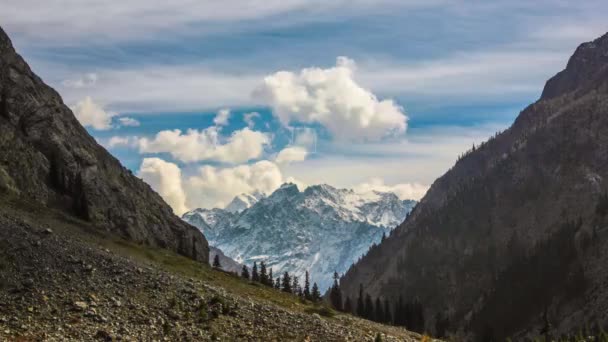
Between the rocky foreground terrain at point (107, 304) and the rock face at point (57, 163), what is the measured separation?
133 ft

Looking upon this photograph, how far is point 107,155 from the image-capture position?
598ft

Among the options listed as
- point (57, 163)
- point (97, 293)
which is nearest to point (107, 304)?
point (97, 293)

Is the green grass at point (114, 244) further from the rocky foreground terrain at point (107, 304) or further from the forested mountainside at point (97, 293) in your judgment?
the rocky foreground terrain at point (107, 304)

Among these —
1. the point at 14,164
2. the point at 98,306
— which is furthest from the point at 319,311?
the point at 14,164

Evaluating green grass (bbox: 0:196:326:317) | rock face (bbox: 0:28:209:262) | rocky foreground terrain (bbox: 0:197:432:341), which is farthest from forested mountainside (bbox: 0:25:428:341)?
rock face (bbox: 0:28:209:262)

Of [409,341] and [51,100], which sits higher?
[51,100]

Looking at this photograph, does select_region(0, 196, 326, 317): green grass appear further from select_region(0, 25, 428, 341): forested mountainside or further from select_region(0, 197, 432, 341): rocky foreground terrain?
select_region(0, 197, 432, 341): rocky foreground terrain

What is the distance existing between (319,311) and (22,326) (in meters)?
48.6

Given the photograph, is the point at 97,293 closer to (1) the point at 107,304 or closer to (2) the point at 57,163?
(1) the point at 107,304

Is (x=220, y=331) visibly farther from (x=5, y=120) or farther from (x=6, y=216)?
(x=5, y=120)

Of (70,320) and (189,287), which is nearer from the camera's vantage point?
(70,320)

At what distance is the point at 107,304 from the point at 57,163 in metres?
83.2

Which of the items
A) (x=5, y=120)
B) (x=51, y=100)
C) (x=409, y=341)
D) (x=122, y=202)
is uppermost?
(x=51, y=100)

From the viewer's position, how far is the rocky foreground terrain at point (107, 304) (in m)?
52.5
